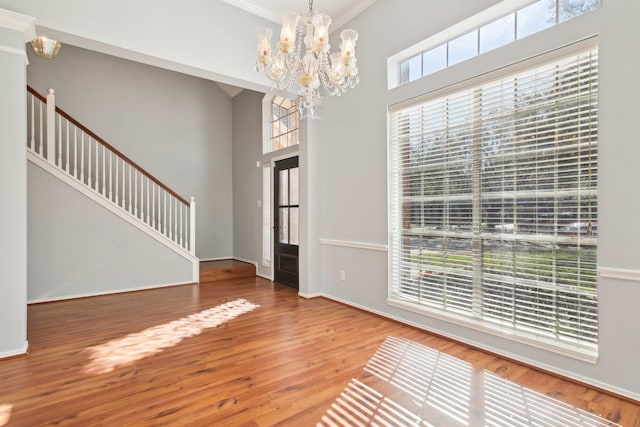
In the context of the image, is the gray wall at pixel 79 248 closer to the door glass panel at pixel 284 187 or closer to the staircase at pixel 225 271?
the staircase at pixel 225 271

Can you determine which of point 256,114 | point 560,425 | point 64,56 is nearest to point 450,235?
point 560,425

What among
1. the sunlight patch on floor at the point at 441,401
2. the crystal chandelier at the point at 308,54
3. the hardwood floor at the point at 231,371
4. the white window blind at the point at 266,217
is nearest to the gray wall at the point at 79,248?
the hardwood floor at the point at 231,371

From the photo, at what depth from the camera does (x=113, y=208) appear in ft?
16.4

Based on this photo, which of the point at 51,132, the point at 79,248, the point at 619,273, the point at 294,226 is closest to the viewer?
the point at 619,273

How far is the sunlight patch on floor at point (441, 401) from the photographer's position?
1931 mm

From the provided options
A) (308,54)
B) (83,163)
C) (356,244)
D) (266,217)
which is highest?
(308,54)

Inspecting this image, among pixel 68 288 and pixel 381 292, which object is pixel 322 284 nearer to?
pixel 381 292

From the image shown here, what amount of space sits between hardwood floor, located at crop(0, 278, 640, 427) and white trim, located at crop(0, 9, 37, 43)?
2758 mm

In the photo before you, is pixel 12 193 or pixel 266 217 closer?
pixel 12 193

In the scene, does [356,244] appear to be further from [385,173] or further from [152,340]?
[152,340]

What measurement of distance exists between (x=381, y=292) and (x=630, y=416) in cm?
221

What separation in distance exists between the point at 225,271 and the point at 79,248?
88.2 inches

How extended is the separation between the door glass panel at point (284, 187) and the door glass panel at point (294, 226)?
242 mm

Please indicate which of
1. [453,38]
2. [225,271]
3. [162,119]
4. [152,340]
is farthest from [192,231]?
[453,38]
